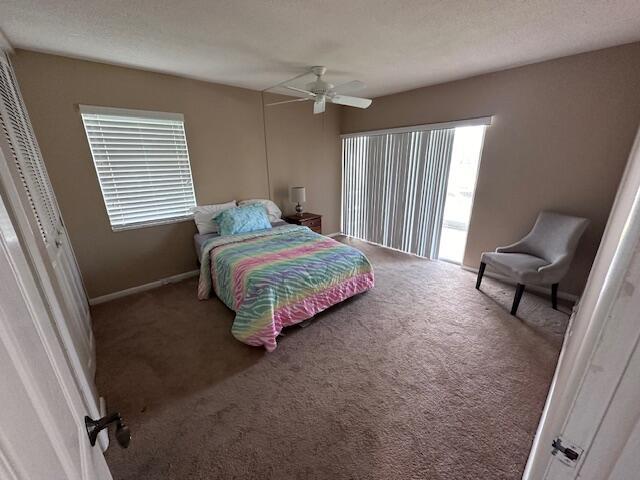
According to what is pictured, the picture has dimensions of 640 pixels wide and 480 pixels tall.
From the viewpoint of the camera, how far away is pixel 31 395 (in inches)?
15.4

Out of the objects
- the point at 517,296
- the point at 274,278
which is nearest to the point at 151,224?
the point at 274,278

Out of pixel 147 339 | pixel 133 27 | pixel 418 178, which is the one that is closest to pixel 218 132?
pixel 133 27

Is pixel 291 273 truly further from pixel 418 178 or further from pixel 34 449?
pixel 418 178

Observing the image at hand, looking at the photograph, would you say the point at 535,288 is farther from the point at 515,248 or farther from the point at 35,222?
the point at 35,222

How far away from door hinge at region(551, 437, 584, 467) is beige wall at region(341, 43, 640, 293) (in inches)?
114

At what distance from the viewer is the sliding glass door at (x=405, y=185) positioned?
343cm

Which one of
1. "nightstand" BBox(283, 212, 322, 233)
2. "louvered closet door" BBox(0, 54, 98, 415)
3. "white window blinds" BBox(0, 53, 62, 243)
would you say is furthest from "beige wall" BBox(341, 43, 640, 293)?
"white window blinds" BBox(0, 53, 62, 243)

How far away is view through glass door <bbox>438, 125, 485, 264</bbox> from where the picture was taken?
3.22 m

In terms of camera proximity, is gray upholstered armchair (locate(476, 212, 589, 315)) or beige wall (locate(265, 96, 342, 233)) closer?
gray upholstered armchair (locate(476, 212, 589, 315))

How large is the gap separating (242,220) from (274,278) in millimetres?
1351

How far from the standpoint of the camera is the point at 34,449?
1.16 ft

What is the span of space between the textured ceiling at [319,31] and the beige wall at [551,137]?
0.20 meters

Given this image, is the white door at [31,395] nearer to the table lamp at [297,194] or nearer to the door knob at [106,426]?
the door knob at [106,426]

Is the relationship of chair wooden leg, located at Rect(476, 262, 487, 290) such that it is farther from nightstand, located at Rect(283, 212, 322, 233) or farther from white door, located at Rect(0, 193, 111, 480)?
white door, located at Rect(0, 193, 111, 480)
